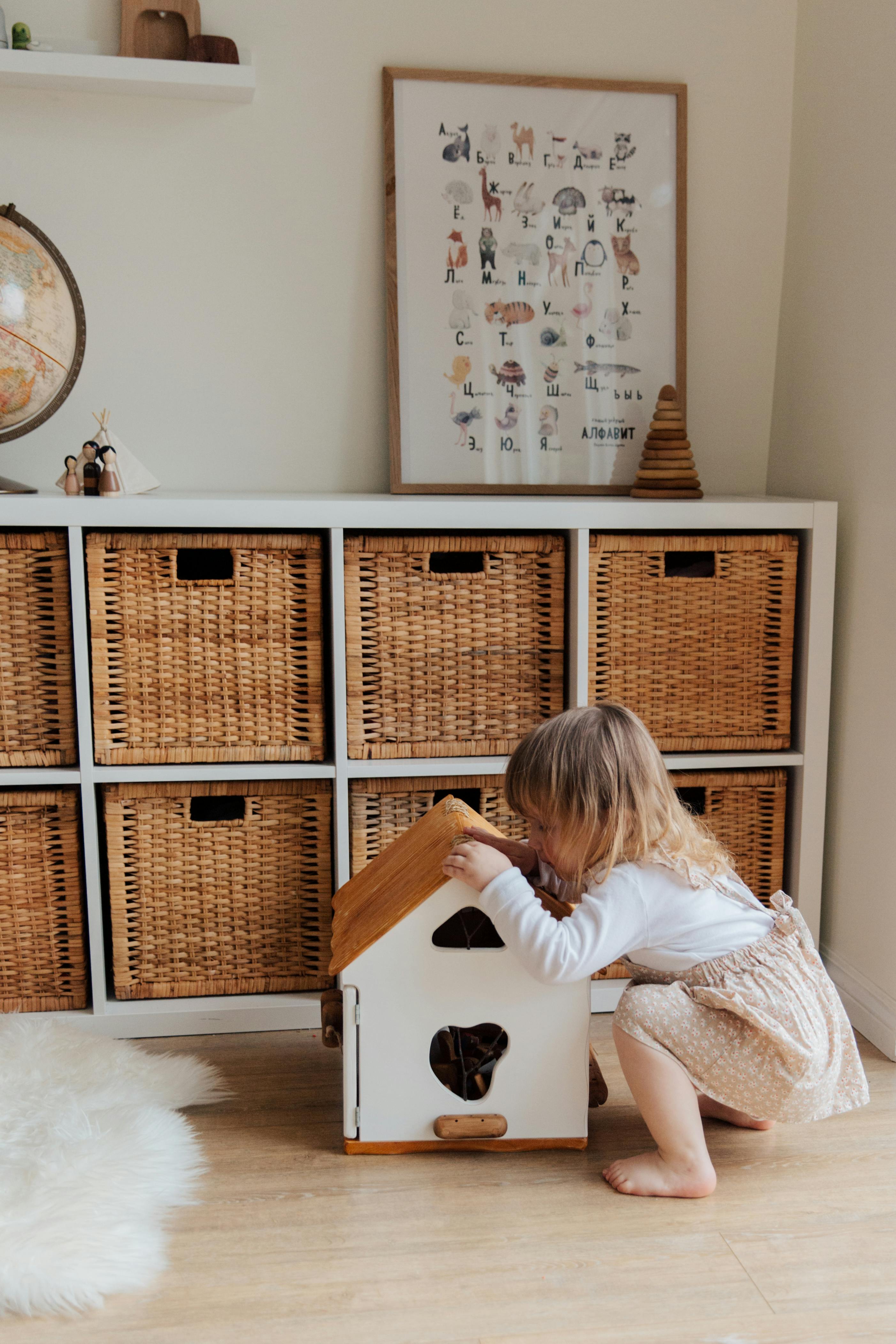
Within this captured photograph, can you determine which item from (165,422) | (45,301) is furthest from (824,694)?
(45,301)

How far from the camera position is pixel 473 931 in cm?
135

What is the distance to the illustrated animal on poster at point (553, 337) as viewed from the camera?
6.40ft

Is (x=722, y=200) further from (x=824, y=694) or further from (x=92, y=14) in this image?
(x=92, y=14)

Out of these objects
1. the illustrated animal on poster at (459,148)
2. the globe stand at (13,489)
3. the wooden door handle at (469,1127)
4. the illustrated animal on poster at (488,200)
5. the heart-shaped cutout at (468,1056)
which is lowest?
the wooden door handle at (469,1127)

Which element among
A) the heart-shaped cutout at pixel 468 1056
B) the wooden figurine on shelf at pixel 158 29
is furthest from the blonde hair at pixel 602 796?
the wooden figurine on shelf at pixel 158 29

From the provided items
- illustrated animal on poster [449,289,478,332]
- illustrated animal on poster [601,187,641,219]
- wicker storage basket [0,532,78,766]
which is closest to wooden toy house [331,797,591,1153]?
wicker storage basket [0,532,78,766]

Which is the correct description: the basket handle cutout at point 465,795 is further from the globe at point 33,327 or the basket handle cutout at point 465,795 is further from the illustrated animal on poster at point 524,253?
the illustrated animal on poster at point 524,253

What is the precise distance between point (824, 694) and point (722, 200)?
3.07 ft

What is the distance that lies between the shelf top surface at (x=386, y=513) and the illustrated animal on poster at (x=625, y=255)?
51cm

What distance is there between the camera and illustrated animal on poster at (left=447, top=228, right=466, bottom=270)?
1905 mm

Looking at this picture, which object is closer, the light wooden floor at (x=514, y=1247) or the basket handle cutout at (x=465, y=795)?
the light wooden floor at (x=514, y=1247)

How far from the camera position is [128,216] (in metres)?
1.85

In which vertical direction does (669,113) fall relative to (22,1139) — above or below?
above

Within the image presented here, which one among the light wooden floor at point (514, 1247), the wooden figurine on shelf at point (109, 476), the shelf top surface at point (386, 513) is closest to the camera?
the light wooden floor at point (514, 1247)
